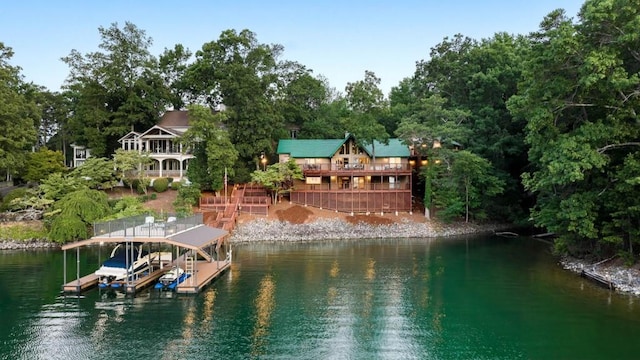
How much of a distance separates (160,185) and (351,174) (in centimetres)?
1983

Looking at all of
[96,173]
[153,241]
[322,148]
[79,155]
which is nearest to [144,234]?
[153,241]

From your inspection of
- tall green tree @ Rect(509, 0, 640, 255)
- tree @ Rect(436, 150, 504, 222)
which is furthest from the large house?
tall green tree @ Rect(509, 0, 640, 255)

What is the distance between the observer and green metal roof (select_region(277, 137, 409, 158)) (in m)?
49.8

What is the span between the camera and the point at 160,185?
47375mm

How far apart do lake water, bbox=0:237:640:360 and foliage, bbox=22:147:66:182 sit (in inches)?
684

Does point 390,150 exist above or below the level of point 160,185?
above

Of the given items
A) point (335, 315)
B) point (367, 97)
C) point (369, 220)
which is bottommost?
point (335, 315)

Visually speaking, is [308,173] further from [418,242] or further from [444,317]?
[444,317]

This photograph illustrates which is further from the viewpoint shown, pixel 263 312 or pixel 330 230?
pixel 330 230

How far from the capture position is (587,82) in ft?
71.1

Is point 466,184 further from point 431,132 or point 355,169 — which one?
point 355,169

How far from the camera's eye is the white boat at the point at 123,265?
23.0 meters

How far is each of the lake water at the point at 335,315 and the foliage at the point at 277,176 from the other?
15713mm

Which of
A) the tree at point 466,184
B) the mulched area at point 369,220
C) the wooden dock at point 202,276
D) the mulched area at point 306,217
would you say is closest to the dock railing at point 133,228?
the wooden dock at point 202,276
